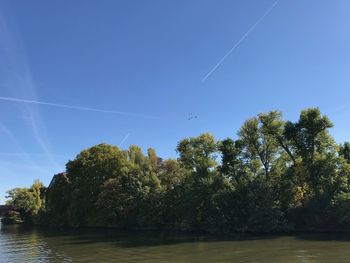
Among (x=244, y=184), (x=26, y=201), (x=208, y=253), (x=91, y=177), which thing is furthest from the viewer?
(x=26, y=201)

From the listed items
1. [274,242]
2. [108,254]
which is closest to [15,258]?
[108,254]

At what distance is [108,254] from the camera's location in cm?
3550

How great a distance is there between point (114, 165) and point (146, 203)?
14.2 metres

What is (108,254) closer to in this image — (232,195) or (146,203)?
(232,195)

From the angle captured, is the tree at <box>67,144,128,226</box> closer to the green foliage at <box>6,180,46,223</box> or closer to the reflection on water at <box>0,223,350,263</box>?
the green foliage at <box>6,180,46,223</box>

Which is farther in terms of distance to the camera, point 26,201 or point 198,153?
point 26,201

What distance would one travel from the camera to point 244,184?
5650 cm

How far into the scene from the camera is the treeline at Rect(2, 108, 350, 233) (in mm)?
50594

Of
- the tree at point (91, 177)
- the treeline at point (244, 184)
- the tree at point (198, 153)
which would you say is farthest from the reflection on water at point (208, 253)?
the tree at point (91, 177)

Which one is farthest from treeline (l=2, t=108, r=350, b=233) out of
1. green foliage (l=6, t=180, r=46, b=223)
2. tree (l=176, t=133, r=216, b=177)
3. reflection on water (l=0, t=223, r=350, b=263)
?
green foliage (l=6, t=180, r=46, b=223)

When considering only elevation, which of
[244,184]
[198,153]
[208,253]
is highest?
[198,153]

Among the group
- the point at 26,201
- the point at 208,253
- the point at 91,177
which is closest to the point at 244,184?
the point at 208,253

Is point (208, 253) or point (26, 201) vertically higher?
point (26, 201)

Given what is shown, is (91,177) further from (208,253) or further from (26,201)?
(208,253)
